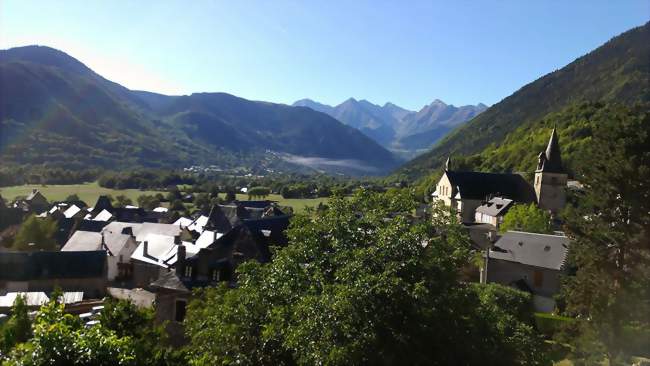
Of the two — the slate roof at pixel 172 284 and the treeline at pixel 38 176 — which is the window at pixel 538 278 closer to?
the slate roof at pixel 172 284

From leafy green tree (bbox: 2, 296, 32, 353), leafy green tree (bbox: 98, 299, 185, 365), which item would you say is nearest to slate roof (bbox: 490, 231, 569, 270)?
leafy green tree (bbox: 98, 299, 185, 365)

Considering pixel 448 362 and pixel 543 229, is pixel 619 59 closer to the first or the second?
pixel 543 229

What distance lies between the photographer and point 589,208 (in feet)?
95.1

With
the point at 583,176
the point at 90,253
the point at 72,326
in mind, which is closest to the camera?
the point at 72,326

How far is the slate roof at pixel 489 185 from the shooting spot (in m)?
91.3

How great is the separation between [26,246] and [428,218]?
62.4 metres

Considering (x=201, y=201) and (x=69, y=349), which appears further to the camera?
(x=201, y=201)

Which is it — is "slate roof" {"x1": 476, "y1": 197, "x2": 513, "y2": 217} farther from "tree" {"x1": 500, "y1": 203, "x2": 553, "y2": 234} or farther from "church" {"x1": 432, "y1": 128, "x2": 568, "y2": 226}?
"tree" {"x1": 500, "y1": 203, "x2": 553, "y2": 234}

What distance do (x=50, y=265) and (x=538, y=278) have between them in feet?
154

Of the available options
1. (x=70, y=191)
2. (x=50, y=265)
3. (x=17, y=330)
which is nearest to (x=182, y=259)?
(x=17, y=330)

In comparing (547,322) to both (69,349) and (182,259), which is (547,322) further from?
(69,349)

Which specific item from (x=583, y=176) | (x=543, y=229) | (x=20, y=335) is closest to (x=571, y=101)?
(x=543, y=229)

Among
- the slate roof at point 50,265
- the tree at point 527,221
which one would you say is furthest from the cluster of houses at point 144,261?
the tree at point 527,221

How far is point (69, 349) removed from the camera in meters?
8.53
